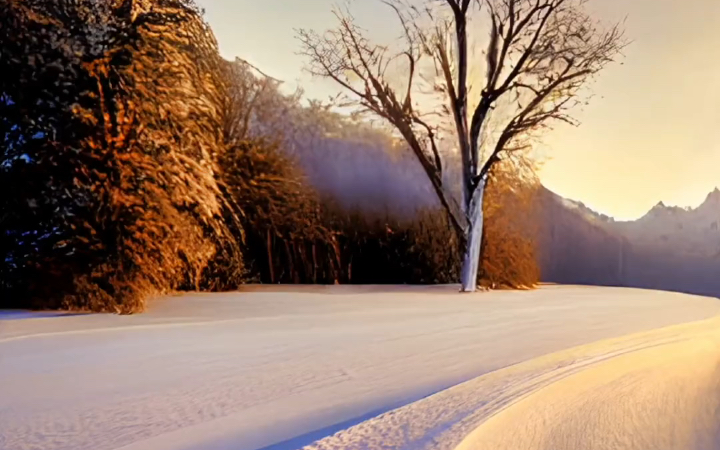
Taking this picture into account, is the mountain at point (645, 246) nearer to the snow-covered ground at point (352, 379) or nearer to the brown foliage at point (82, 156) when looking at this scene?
the snow-covered ground at point (352, 379)

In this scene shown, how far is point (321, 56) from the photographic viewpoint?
12.8 feet

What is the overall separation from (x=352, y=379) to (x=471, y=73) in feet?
9.67

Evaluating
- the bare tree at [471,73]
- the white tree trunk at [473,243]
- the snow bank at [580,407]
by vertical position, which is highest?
the bare tree at [471,73]

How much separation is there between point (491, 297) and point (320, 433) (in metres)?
2.69

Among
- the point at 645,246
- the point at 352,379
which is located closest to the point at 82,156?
the point at 352,379

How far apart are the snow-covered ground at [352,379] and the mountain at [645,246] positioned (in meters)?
0.93

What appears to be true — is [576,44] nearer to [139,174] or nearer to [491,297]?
[491,297]

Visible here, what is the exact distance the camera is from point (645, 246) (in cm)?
405

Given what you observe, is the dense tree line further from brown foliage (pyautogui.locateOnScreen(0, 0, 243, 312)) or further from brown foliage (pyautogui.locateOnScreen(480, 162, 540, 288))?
brown foliage (pyautogui.locateOnScreen(480, 162, 540, 288))

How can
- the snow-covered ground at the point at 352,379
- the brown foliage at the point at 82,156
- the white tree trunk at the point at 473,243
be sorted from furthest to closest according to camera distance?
1. the white tree trunk at the point at 473,243
2. the brown foliage at the point at 82,156
3. the snow-covered ground at the point at 352,379

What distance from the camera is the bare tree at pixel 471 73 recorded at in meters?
4.00

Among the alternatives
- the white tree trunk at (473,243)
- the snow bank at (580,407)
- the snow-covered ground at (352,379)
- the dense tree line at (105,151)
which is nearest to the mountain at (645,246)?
the white tree trunk at (473,243)

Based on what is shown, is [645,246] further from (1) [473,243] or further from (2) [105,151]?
(2) [105,151]

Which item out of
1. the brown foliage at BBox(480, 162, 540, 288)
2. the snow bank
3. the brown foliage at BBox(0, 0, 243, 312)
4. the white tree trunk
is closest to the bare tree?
the white tree trunk
